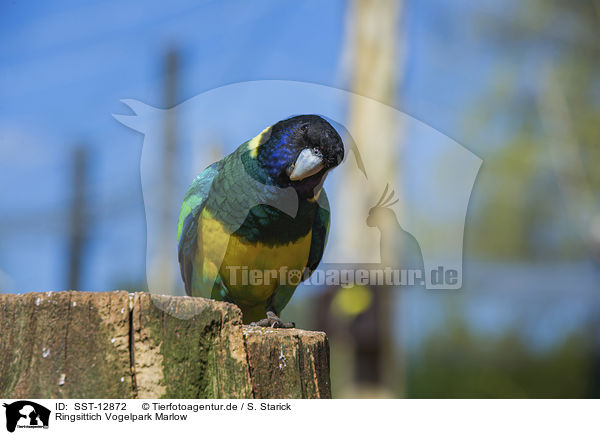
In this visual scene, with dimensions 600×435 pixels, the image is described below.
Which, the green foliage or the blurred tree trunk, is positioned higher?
the blurred tree trunk

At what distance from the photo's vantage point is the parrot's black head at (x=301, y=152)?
4.74 ft

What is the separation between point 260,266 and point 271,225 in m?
0.16

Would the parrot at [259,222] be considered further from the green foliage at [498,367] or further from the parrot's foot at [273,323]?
the green foliage at [498,367]

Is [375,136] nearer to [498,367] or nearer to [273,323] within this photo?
[273,323]

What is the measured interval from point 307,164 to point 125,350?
731 mm

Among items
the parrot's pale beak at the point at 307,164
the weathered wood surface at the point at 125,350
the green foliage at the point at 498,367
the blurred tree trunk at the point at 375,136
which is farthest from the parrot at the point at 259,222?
the green foliage at the point at 498,367

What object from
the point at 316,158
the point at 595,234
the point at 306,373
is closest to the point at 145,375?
the point at 306,373

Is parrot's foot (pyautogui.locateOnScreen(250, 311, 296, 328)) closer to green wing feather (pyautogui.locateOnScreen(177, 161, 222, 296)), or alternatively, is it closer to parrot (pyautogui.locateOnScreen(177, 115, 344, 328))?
parrot (pyautogui.locateOnScreen(177, 115, 344, 328))

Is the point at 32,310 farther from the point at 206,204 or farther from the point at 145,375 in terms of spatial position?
the point at 206,204

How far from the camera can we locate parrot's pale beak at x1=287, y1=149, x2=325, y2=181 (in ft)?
4.78

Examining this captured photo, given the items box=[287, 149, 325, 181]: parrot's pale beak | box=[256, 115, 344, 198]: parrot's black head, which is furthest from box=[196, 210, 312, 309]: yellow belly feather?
box=[287, 149, 325, 181]: parrot's pale beak

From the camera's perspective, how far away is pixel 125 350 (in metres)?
0.95

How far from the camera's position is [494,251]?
18.9 ft
